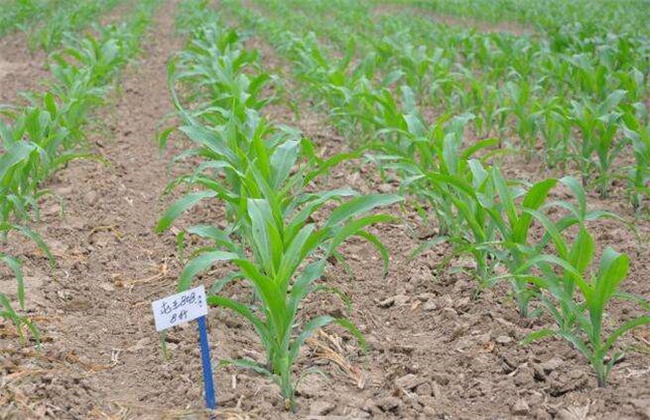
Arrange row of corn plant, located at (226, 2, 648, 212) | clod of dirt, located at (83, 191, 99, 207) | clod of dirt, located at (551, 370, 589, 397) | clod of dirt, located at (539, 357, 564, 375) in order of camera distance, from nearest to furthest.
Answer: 1. clod of dirt, located at (551, 370, 589, 397)
2. clod of dirt, located at (539, 357, 564, 375)
3. clod of dirt, located at (83, 191, 99, 207)
4. row of corn plant, located at (226, 2, 648, 212)

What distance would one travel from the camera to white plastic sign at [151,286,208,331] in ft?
6.56

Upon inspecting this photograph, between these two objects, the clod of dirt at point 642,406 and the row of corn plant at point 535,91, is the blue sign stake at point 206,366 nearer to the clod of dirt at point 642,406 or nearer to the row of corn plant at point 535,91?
the clod of dirt at point 642,406

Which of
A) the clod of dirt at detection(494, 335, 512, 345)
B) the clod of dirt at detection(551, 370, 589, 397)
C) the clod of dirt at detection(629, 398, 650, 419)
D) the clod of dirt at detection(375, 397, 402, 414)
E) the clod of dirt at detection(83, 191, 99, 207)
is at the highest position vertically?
the clod of dirt at detection(83, 191, 99, 207)

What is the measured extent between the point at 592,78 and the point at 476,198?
3.25 metres

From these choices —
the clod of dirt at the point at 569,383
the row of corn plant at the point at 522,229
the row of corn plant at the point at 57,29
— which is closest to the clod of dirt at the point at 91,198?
the row of corn plant at the point at 522,229

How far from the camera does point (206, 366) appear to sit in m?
2.06

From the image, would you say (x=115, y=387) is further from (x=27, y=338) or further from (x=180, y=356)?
(x=27, y=338)

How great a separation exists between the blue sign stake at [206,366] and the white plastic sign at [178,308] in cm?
3

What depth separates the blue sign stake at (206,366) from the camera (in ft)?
6.76

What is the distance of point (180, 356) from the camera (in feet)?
8.43

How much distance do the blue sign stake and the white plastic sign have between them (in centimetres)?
3

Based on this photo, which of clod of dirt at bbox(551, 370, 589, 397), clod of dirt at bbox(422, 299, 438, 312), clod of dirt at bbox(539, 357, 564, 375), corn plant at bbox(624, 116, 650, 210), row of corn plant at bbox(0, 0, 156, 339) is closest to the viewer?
clod of dirt at bbox(551, 370, 589, 397)

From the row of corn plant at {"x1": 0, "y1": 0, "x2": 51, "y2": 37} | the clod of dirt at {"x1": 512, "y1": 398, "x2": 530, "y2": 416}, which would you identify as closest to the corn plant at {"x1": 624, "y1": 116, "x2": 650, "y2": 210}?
the clod of dirt at {"x1": 512, "y1": 398, "x2": 530, "y2": 416}

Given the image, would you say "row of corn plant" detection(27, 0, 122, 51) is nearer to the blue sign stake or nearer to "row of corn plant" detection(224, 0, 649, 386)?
"row of corn plant" detection(224, 0, 649, 386)
